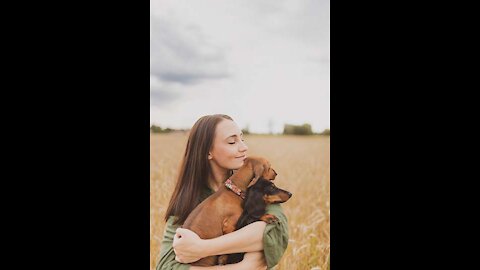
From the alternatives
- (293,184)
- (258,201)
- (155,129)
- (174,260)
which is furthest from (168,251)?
(293,184)

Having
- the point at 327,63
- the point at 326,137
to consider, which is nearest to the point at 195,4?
the point at 327,63

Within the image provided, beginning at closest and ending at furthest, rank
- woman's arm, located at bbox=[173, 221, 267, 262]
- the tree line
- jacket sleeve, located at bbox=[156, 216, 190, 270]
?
1. woman's arm, located at bbox=[173, 221, 267, 262]
2. jacket sleeve, located at bbox=[156, 216, 190, 270]
3. the tree line

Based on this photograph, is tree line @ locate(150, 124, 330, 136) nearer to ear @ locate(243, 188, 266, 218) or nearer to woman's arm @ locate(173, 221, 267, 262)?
ear @ locate(243, 188, 266, 218)

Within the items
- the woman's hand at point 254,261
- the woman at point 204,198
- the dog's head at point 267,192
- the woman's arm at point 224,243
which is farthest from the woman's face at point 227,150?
the woman's hand at point 254,261

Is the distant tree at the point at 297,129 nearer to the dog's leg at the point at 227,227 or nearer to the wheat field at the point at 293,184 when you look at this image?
the wheat field at the point at 293,184

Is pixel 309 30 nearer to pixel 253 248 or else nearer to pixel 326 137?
pixel 326 137

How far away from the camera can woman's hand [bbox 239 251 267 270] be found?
376 cm

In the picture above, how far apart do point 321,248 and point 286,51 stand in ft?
4.05

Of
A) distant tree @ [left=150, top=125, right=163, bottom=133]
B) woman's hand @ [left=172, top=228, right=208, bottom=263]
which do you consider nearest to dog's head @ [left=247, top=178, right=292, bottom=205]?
woman's hand @ [left=172, top=228, right=208, bottom=263]

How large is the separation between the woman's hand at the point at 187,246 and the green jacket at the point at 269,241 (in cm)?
4

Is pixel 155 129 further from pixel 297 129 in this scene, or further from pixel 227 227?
pixel 297 129

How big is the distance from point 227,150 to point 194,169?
0.75 ft

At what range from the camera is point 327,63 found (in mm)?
3984

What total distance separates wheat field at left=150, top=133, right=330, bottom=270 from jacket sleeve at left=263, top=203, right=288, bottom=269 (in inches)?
2.3
